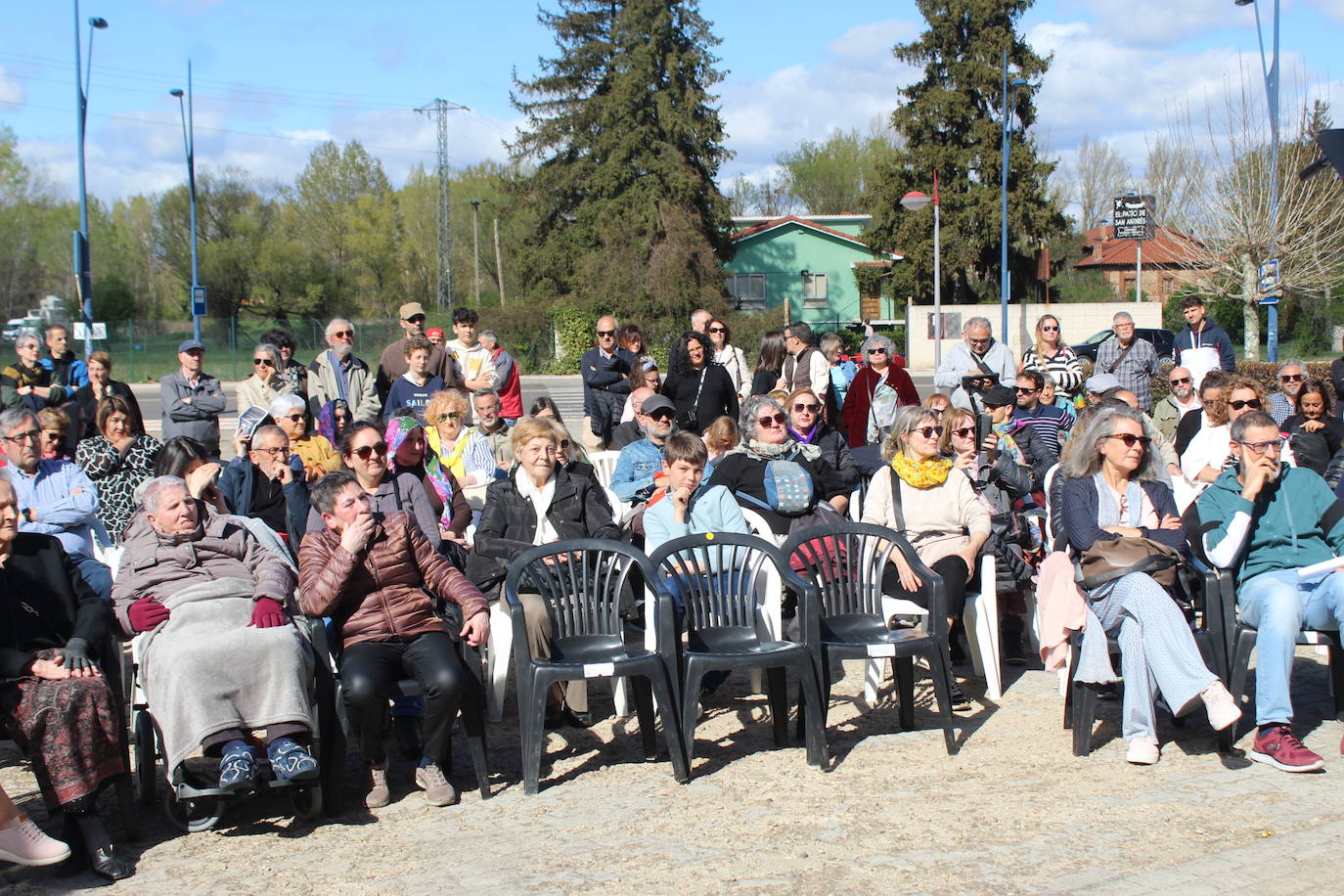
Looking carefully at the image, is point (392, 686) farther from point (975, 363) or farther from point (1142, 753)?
point (975, 363)

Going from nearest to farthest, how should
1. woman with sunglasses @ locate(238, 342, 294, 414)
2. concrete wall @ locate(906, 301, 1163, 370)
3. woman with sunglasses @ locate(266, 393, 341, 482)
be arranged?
woman with sunglasses @ locate(266, 393, 341, 482) → woman with sunglasses @ locate(238, 342, 294, 414) → concrete wall @ locate(906, 301, 1163, 370)

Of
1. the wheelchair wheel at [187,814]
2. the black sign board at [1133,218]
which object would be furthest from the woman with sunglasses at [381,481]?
the black sign board at [1133,218]

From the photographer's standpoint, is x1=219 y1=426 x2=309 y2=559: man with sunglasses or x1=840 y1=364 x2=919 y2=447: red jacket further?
x1=840 y1=364 x2=919 y2=447: red jacket

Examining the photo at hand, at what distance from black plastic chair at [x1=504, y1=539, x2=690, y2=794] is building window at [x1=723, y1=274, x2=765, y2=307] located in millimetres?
42683

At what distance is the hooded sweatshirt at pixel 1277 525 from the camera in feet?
16.6

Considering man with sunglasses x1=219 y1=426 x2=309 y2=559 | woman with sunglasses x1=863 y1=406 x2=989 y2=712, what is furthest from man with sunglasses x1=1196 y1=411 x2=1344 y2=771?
man with sunglasses x1=219 y1=426 x2=309 y2=559

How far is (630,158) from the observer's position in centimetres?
3812

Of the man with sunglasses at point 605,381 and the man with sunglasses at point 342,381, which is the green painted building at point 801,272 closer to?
the man with sunglasses at point 605,381

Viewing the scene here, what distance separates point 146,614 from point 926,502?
11.9ft

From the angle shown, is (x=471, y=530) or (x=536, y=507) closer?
(x=536, y=507)

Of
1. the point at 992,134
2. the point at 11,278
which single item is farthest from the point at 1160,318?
the point at 11,278

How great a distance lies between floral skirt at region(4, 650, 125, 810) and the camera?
A: 3.91 m

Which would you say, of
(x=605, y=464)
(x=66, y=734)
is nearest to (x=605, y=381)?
(x=605, y=464)

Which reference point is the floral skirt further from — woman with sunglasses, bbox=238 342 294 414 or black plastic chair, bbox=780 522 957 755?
woman with sunglasses, bbox=238 342 294 414
